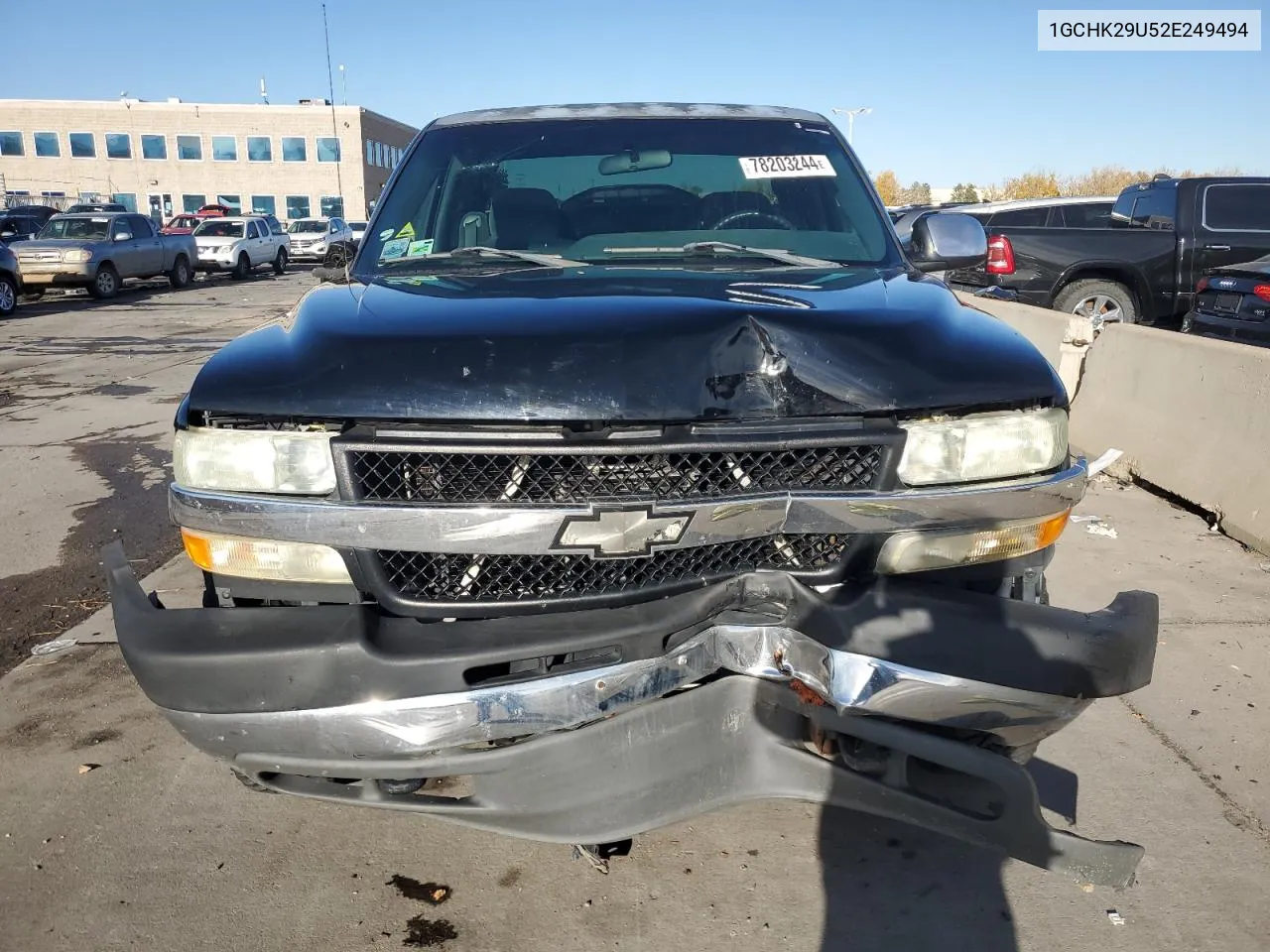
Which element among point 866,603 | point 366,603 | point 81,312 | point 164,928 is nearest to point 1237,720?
point 866,603

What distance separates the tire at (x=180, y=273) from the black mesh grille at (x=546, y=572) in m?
25.3

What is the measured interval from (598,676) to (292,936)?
1.14 m

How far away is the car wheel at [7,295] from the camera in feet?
58.1

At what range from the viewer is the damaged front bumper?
204cm

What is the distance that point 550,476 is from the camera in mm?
2109

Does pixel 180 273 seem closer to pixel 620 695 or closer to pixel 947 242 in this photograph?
pixel 947 242

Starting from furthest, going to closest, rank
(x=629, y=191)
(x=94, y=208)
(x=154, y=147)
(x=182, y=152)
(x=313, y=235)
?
(x=182, y=152) → (x=154, y=147) → (x=313, y=235) → (x=94, y=208) → (x=629, y=191)

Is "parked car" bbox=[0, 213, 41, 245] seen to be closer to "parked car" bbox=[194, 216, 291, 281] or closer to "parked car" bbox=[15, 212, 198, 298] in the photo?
"parked car" bbox=[194, 216, 291, 281]

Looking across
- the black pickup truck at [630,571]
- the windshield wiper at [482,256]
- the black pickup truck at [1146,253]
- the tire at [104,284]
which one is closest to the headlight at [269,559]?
the black pickup truck at [630,571]

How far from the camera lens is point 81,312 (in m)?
18.9

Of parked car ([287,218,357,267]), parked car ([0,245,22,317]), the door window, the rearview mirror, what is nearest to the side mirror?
the rearview mirror

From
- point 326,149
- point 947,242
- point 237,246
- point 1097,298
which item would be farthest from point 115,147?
point 947,242

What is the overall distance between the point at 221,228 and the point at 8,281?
11398 millimetres

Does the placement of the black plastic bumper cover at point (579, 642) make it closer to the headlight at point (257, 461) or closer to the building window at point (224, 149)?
the headlight at point (257, 461)
